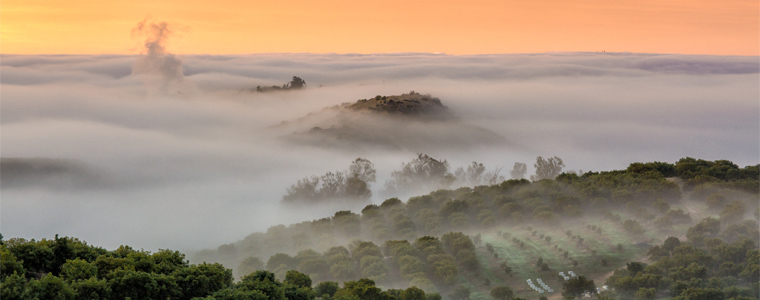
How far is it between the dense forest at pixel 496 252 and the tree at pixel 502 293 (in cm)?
8

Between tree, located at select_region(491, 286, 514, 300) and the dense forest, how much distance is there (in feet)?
0.25

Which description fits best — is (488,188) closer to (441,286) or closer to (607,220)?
(607,220)

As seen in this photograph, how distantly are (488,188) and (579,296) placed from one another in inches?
1524

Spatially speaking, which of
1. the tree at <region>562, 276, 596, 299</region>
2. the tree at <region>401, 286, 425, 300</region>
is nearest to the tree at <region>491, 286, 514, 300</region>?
the tree at <region>562, 276, 596, 299</region>

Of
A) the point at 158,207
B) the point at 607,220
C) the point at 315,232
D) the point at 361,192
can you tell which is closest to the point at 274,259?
the point at 315,232

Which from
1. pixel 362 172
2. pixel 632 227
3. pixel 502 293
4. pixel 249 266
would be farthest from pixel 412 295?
pixel 362 172

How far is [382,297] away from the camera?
4016cm

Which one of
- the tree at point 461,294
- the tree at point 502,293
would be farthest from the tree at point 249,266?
the tree at point 502,293

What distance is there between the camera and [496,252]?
6256 centimetres

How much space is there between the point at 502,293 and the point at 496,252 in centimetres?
1131

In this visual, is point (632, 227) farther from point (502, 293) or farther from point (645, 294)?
point (502, 293)

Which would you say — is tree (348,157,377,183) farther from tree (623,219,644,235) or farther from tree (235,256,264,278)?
tree (623,219,644,235)

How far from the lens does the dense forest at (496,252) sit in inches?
1089

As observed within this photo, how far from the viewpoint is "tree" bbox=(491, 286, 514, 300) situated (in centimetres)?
5144
